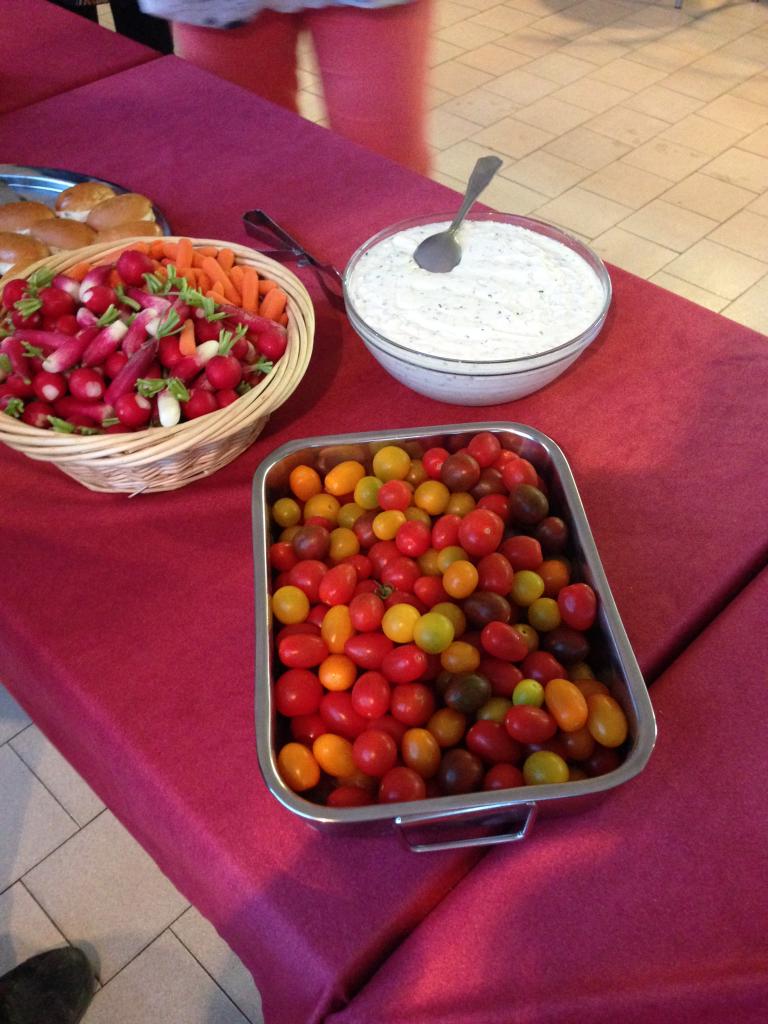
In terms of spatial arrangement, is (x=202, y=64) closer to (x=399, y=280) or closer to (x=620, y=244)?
(x=399, y=280)

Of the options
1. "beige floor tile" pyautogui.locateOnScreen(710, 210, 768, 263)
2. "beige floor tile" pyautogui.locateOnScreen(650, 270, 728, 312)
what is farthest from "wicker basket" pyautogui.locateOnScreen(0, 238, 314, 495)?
"beige floor tile" pyautogui.locateOnScreen(710, 210, 768, 263)

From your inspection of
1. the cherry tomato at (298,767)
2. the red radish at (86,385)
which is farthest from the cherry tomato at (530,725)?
the red radish at (86,385)

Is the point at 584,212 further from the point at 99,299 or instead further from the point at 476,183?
the point at 99,299

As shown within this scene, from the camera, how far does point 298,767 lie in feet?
1.82

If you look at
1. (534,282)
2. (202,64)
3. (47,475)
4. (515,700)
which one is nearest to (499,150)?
(202,64)

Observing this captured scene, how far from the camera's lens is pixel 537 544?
2.20ft

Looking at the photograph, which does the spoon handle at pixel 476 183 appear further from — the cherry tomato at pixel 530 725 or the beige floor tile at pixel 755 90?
the beige floor tile at pixel 755 90

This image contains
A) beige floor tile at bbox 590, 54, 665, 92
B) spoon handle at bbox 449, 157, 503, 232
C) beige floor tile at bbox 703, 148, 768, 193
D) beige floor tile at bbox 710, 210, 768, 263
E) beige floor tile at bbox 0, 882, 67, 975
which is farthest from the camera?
beige floor tile at bbox 590, 54, 665, 92

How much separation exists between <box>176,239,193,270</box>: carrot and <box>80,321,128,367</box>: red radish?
13 centimetres

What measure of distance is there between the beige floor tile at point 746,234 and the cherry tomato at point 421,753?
7.05ft

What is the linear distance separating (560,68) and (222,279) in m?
2.83

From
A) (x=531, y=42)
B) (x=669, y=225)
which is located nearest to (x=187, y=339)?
A: (x=669, y=225)

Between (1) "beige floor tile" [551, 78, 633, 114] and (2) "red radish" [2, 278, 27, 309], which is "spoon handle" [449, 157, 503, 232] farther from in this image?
(1) "beige floor tile" [551, 78, 633, 114]

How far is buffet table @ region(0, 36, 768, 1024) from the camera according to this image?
22.0 inches
